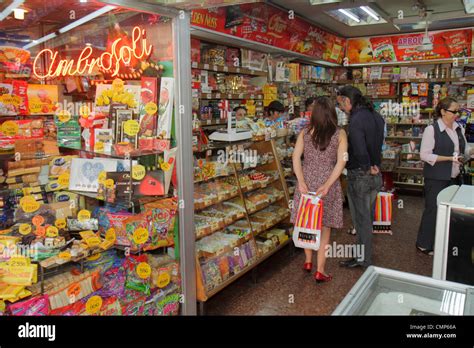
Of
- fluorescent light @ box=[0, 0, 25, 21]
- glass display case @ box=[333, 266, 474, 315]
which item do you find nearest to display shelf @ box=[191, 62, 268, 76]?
fluorescent light @ box=[0, 0, 25, 21]

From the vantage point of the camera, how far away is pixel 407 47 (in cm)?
877

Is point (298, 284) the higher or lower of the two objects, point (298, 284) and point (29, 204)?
the lower

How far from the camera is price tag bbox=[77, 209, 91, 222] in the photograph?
2.80m

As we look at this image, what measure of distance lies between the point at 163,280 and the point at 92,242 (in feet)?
2.27

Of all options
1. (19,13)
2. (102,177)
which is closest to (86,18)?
(19,13)

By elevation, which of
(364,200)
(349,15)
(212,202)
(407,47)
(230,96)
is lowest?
(364,200)

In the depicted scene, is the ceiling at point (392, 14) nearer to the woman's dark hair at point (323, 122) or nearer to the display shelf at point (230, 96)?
the display shelf at point (230, 96)

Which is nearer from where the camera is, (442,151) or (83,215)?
(83,215)

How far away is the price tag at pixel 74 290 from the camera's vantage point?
8.45 ft

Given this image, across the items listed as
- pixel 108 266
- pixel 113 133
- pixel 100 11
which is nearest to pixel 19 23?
pixel 100 11

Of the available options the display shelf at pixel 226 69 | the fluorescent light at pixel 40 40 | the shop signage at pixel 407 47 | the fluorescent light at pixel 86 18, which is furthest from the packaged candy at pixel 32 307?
the shop signage at pixel 407 47

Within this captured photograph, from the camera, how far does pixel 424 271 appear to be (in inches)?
181

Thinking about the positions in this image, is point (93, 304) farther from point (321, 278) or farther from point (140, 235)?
point (321, 278)

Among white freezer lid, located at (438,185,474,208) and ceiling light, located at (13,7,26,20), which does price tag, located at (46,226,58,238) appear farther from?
white freezer lid, located at (438,185,474,208)
